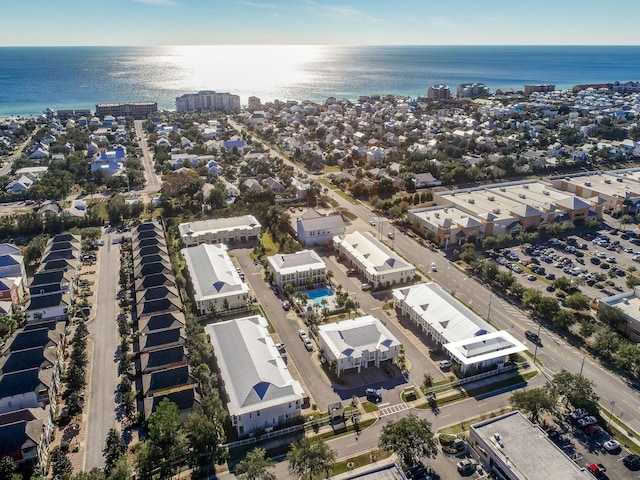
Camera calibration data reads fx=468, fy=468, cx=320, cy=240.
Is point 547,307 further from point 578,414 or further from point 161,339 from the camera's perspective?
point 161,339

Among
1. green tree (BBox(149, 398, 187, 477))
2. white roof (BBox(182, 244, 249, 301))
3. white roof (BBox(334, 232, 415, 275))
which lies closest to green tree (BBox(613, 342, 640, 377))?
white roof (BBox(334, 232, 415, 275))

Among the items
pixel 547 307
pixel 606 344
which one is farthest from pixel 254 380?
pixel 606 344

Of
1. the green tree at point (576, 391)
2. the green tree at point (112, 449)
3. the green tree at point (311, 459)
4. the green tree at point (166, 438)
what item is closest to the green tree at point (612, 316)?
the green tree at point (576, 391)

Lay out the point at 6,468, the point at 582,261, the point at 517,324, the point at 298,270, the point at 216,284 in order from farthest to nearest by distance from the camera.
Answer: the point at 582,261 < the point at 298,270 < the point at 216,284 < the point at 517,324 < the point at 6,468

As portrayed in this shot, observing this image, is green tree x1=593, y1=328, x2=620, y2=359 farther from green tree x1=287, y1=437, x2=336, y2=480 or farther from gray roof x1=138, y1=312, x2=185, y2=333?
gray roof x1=138, y1=312, x2=185, y2=333

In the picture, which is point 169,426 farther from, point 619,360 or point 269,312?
point 619,360
